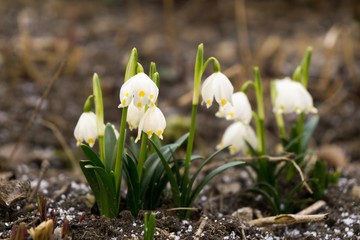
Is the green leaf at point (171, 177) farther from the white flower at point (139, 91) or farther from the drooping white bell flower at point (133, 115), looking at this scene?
the white flower at point (139, 91)

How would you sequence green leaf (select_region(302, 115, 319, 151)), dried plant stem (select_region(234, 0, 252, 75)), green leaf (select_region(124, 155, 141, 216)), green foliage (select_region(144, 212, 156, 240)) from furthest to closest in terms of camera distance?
dried plant stem (select_region(234, 0, 252, 75)) < green leaf (select_region(302, 115, 319, 151)) < green leaf (select_region(124, 155, 141, 216)) < green foliage (select_region(144, 212, 156, 240))

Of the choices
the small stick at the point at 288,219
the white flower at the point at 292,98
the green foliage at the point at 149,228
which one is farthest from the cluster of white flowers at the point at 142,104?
the white flower at the point at 292,98

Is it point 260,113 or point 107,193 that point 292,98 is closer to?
point 260,113

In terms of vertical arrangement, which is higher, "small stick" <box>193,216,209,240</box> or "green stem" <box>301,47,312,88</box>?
"green stem" <box>301,47,312,88</box>

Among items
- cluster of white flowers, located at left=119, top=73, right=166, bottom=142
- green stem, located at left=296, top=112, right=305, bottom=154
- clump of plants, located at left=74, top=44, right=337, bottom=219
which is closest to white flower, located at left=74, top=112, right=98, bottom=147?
clump of plants, located at left=74, top=44, right=337, bottom=219

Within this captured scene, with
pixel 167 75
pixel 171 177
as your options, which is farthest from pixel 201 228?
pixel 167 75

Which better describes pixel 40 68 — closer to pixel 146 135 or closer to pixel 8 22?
pixel 8 22

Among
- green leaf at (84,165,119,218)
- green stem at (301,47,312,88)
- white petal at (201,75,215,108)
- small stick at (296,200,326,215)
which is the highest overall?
green stem at (301,47,312,88)

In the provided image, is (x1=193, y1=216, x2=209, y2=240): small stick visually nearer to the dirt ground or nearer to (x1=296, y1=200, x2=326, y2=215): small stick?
the dirt ground
